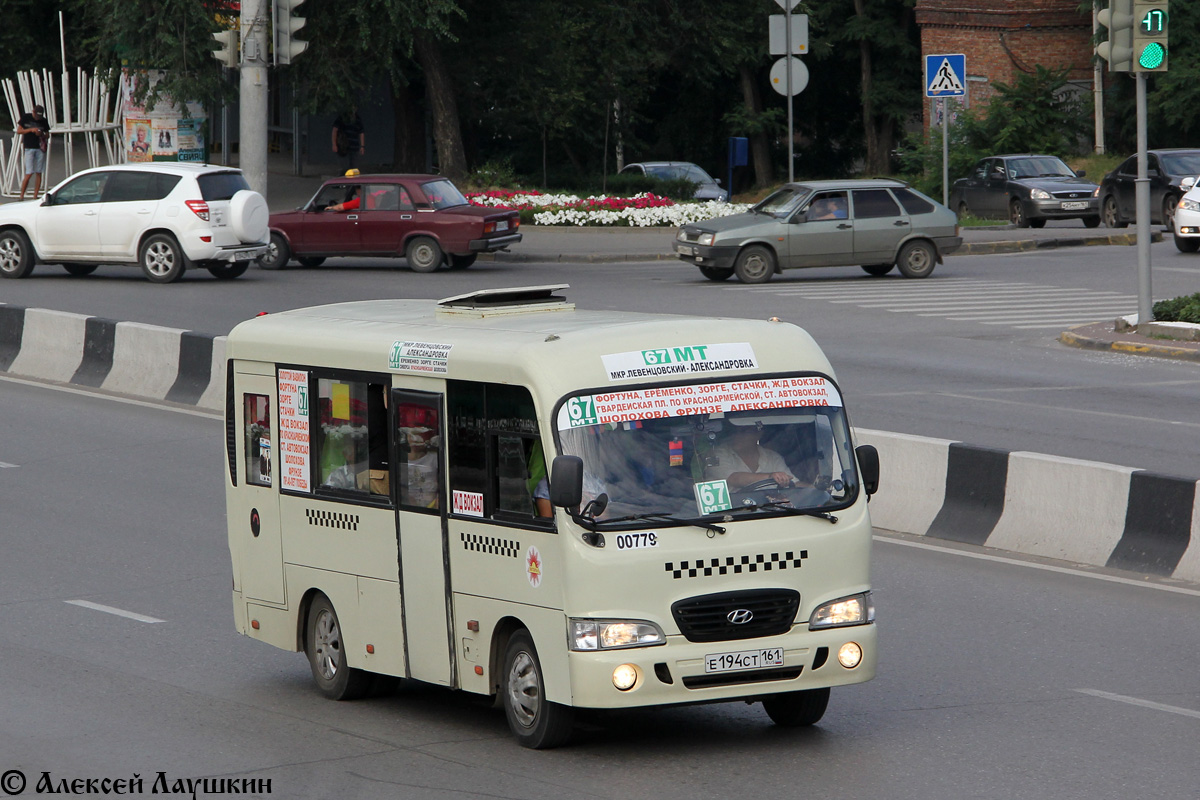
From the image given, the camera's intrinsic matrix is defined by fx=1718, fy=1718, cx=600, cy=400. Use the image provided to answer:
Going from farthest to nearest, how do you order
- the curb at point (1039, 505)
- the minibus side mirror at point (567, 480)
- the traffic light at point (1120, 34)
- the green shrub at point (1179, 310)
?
the green shrub at point (1179, 310) < the traffic light at point (1120, 34) < the curb at point (1039, 505) < the minibus side mirror at point (567, 480)

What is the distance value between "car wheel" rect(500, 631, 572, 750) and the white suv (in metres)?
18.7

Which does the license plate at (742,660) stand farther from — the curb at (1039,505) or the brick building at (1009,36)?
the brick building at (1009,36)

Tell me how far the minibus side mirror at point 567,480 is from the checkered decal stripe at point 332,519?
5.27 ft

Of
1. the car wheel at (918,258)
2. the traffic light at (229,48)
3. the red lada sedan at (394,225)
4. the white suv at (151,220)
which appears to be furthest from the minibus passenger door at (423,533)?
the traffic light at (229,48)

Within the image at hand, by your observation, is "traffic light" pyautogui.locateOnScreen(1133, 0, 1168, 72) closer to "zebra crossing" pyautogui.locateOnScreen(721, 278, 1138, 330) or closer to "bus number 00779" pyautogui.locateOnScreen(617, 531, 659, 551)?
"zebra crossing" pyautogui.locateOnScreen(721, 278, 1138, 330)

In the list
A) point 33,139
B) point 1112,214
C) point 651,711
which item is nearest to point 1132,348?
point 651,711

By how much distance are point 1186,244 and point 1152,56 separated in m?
11.5

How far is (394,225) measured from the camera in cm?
2812

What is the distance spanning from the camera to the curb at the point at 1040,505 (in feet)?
35.0

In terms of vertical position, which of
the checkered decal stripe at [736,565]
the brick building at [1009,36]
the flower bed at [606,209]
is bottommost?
the checkered decal stripe at [736,565]

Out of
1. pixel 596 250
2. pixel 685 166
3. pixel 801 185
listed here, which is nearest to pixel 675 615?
pixel 801 185

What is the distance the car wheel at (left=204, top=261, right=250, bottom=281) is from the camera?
85.1ft

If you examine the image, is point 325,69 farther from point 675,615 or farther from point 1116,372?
point 675,615

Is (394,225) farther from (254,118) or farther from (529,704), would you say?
(529,704)
